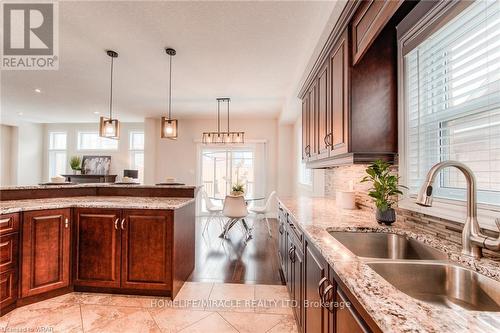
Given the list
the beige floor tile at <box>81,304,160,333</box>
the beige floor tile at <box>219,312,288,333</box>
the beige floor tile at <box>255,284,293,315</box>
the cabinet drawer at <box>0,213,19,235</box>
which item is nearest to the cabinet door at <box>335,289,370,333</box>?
the beige floor tile at <box>219,312,288,333</box>

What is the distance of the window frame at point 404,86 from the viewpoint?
1.11 metres

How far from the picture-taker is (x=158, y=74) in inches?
136

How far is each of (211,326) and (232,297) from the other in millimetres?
444

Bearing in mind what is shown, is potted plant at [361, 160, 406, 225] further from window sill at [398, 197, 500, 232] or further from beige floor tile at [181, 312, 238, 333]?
beige floor tile at [181, 312, 238, 333]

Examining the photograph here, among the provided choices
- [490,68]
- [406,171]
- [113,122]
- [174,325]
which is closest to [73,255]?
[174,325]

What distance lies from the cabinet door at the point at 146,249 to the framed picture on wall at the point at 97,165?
5.85 m

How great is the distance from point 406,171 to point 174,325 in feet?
7.08

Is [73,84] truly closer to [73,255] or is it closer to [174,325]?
[73,255]

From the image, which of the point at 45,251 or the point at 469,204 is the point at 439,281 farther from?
the point at 45,251

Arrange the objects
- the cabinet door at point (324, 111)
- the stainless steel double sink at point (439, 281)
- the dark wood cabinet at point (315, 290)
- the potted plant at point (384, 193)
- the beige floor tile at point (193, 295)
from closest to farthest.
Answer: the stainless steel double sink at point (439, 281)
the dark wood cabinet at point (315, 290)
the potted plant at point (384, 193)
the cabinet door at point (324, 111)
the beige floor tile at point (193, 295)

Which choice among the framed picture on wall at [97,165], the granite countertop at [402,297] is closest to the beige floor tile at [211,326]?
the granite countertop at [402,297]

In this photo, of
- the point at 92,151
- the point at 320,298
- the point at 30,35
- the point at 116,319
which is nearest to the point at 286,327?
the point at 320,298

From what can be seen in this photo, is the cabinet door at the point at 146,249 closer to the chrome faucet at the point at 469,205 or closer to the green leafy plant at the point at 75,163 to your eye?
the chrome faucet at the point at 469,205

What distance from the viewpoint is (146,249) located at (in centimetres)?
223
